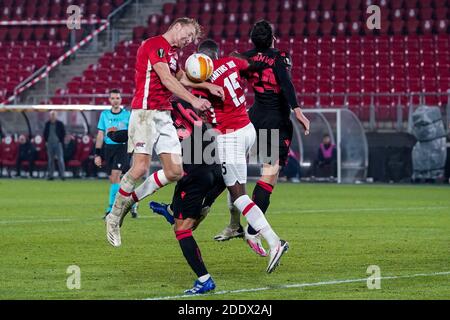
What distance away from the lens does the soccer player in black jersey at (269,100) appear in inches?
486

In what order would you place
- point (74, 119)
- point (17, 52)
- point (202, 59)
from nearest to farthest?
point (202, 59)
point (74, 119)
point (17, 52)

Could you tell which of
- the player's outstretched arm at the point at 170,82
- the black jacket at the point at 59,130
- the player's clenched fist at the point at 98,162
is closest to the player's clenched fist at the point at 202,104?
the player's outstretched arm at the point at 170,82

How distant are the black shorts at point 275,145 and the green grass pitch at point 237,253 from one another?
3.55 feet

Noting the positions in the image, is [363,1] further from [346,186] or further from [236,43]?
[346,186]

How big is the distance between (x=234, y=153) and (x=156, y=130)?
1.19 meters

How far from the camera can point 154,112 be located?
1169cm

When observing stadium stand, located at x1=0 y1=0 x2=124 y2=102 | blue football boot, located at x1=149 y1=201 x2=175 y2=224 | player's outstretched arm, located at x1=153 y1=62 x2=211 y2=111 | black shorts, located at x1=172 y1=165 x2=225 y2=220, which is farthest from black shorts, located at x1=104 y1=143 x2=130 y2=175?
stadium stand, located at x1=0 y1=0 x2=124 y2=102

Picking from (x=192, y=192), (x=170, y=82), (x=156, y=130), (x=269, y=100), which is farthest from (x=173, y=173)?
(x=192, y=192)

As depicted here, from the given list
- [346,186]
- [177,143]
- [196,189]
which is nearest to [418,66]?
[346,186]

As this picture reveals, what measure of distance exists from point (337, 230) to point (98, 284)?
648cm

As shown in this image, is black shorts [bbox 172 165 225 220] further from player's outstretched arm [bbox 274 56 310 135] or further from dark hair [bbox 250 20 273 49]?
dark hair [bbox 250 20 273 49]

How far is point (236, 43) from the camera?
124 ft

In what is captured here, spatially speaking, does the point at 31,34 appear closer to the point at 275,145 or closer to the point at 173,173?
the point at 275,145

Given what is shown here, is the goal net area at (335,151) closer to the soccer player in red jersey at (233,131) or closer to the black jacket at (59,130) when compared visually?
the black jacket at (59,130)
